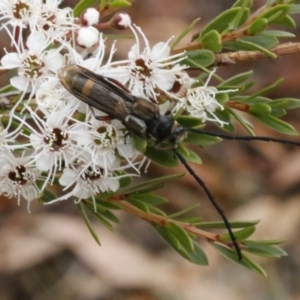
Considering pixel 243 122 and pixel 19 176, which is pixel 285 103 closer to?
pixel 243 122

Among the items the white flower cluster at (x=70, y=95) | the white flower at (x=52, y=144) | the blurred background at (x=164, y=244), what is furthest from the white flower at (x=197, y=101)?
the blurred background at (x=164, y=244)

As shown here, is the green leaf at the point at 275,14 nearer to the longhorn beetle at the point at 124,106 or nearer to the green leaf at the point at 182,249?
the longhorn beetle at the point at 124,106

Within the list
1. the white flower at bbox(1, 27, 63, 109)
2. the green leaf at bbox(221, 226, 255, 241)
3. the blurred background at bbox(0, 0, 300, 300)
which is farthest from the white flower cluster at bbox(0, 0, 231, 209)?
the blurred background at bbox(0, 0, 300, 300)

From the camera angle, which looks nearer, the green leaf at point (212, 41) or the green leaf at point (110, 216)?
the green leaf at point (212, 41)

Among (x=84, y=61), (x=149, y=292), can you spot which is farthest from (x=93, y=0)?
(x=149, y=292)

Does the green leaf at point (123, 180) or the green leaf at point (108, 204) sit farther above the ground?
the green leaf at point (123, 180)
